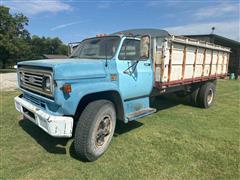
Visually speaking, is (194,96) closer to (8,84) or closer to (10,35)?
(8,84)

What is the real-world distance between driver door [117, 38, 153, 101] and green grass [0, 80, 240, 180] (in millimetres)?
1040

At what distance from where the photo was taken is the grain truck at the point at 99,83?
3.45 m

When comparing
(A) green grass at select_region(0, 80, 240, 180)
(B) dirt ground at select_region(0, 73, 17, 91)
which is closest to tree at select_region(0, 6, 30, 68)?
(B) dirt ground at select_region(0, 73, 17, 91)

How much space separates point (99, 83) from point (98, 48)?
126cm

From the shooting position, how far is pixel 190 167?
380 cm

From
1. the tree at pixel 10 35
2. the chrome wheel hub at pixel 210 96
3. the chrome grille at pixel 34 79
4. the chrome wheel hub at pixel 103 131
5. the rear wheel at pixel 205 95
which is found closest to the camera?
the chrome grille at pixel 34 79

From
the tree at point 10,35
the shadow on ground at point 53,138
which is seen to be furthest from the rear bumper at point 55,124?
the tree at point 10,35

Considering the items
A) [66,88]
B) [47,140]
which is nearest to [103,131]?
[66,88]

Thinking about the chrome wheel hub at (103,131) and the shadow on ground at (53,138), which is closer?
the chrome wheel hub at (103,131)

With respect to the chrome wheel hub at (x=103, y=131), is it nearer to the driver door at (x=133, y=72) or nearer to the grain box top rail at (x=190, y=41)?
the driver door at (x=133, y=72)

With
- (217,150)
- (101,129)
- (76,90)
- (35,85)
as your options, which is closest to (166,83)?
(217,150)

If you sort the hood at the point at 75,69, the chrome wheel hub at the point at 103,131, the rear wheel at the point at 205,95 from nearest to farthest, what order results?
the hood at the point at 75,69 < the chrome wheel hub at the point at 103,131 < the rear wheel at the point at 205,95

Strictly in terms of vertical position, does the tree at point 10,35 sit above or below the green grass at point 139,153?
above

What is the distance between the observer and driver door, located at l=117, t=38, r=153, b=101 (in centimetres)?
445
